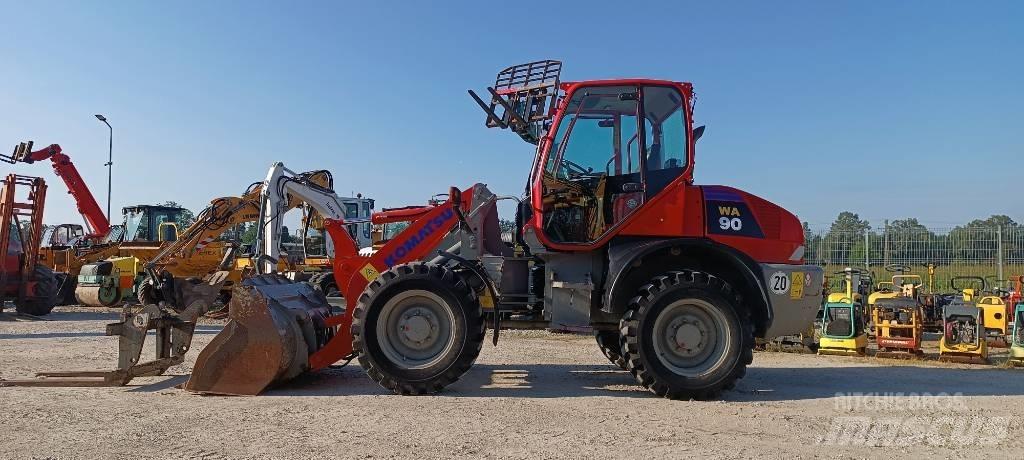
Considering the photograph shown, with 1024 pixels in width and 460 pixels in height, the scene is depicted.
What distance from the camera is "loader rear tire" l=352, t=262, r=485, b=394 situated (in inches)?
239

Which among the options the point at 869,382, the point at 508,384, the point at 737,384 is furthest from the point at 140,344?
the point at 869,382

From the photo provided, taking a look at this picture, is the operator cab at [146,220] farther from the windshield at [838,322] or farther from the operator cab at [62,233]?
the windshield at [838,322]

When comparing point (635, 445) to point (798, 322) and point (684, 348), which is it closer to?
point (684, 348)

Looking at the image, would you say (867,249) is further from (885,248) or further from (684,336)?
(684,336)

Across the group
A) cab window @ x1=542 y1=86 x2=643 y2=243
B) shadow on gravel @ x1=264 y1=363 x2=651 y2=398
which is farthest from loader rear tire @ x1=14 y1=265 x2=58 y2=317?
cab window @ x1=542 y1=86 x2=643 y2=243

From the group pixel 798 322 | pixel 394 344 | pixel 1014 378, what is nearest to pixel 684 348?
pixel 798 322

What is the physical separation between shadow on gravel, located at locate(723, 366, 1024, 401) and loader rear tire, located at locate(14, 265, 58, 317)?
15.4 meters

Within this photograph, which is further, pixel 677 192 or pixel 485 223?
pixel 485 223

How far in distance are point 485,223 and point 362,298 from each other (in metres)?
1.52

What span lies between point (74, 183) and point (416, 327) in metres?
20.4

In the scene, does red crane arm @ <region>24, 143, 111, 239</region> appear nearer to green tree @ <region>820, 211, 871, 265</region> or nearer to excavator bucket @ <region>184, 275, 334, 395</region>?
excavator bucket @ <region>184, 275, 334, 395</region>

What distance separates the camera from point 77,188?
21.8 metres

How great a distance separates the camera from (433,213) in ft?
22.6

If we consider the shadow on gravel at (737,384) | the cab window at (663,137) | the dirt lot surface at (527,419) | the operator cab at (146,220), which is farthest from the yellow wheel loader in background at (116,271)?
the cab window at (663,137)
